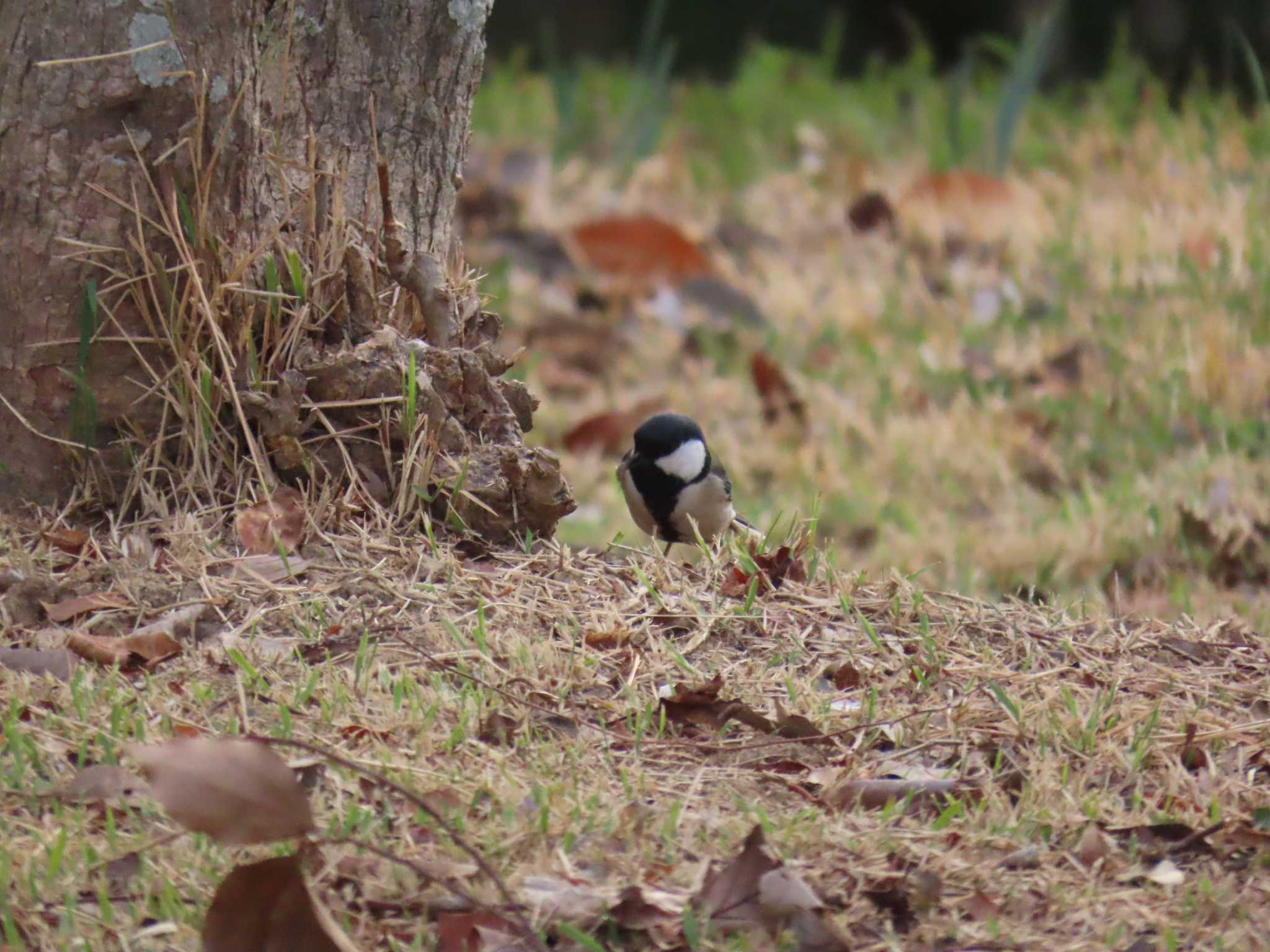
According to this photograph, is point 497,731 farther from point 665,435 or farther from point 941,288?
point 941,288

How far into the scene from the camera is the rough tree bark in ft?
10.1

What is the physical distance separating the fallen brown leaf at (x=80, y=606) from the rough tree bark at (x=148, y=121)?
37 cm

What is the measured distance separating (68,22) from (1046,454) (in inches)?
146

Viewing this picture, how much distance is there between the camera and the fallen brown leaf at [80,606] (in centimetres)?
297

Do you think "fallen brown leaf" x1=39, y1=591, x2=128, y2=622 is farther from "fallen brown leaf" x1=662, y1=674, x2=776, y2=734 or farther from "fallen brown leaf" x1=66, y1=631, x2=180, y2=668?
"fallen brown leaf" x1=662, y1=674, x2=776, y2=734

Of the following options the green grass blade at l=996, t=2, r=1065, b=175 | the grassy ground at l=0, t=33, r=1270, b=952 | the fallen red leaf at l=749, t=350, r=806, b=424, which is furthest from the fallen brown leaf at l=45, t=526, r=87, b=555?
the green grass blade at l=996, t=2, r=1065, b=175

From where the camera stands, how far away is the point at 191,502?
325 centimetres

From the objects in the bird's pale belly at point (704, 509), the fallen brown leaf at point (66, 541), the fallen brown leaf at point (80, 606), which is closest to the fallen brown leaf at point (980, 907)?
the fallen brown leaf at point (80, 606)

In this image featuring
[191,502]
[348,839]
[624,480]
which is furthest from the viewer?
[624,480]

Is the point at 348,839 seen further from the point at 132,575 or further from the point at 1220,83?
the point at 1220,83

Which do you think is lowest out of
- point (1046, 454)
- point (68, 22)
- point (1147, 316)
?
point (1046, 454)

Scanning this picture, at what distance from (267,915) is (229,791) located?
178 millimetres

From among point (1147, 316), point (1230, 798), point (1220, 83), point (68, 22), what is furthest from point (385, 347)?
point (1220, 83)

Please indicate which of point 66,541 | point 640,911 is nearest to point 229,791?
point 640,911
